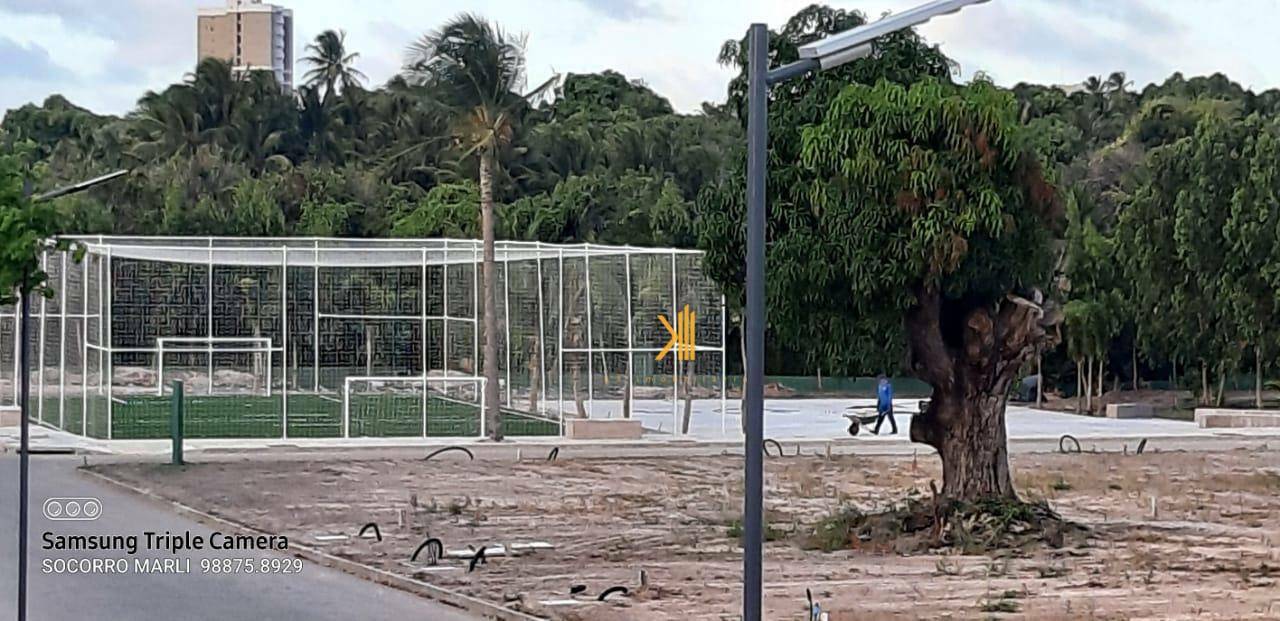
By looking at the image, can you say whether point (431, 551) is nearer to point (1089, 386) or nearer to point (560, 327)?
point (560, 327)

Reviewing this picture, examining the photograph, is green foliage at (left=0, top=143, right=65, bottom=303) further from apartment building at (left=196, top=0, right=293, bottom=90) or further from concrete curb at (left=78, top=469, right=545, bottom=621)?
apartment building at (left=196, top=0, right=293, bottom=90)

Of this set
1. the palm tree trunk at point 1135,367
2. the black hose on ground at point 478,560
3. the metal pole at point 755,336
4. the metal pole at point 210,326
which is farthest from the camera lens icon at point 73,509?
the palm tree trunk at point 1135,367

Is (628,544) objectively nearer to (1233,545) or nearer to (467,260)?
(1233,545)

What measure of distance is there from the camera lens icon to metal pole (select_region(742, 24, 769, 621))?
39.9 feet

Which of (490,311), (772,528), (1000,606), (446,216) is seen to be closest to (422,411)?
(490,311)

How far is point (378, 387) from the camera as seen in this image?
38406 mm

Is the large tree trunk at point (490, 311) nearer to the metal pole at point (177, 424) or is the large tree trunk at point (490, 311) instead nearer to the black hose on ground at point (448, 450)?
the black hose on ground at point (448, 450)

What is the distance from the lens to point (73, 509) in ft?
70.8

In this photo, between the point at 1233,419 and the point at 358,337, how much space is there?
2038 centimetres

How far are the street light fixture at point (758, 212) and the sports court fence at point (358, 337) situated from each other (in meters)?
21.8

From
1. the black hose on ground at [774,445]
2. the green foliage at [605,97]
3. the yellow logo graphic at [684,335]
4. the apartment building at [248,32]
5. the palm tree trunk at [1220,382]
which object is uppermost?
the apartment building at [248,32]

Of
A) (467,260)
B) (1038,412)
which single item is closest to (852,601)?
(467,260)

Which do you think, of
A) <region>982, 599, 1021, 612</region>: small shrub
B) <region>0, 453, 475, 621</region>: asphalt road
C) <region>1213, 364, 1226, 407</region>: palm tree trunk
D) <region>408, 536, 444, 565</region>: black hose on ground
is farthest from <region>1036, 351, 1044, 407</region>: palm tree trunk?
<region>982, 599, 1021, 612</region>: small shrub

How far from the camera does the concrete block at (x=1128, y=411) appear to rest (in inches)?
1832
